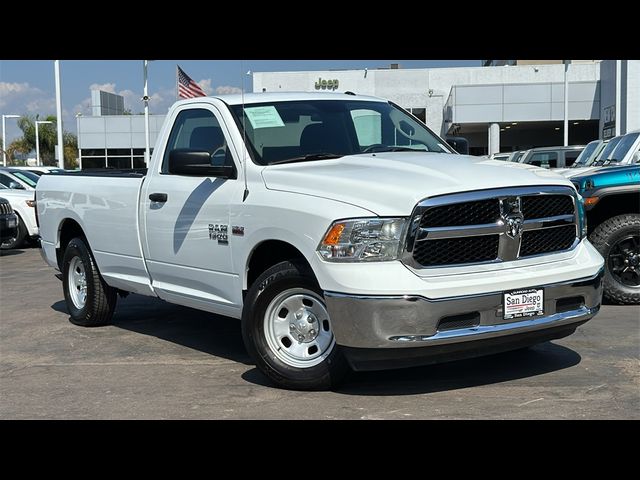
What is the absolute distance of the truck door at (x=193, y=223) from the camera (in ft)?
20.1

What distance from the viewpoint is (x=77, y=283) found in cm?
855

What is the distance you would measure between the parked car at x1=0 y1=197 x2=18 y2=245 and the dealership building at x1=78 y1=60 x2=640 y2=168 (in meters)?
17.9

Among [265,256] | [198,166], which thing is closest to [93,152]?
[198,166]

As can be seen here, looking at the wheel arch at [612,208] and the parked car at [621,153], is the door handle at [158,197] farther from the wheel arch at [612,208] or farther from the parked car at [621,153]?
the parked car at [621,153]

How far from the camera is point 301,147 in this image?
20.7ft

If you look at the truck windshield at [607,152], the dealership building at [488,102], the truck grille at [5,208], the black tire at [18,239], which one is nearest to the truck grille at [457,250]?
the truck windshield at [607,152]

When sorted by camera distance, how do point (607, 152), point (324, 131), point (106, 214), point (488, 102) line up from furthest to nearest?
point (488, 102) → point (607, 152) → point (106, 214) → point (324, 131)

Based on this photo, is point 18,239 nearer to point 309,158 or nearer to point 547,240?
point 309,158

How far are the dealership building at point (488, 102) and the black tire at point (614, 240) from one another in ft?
89.4

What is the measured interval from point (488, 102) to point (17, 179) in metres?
29.8

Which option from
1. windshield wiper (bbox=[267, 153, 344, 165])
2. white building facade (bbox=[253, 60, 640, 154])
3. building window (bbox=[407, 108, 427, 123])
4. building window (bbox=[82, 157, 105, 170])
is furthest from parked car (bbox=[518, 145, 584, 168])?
building window (bbox=[82, 157, 105, 170])
